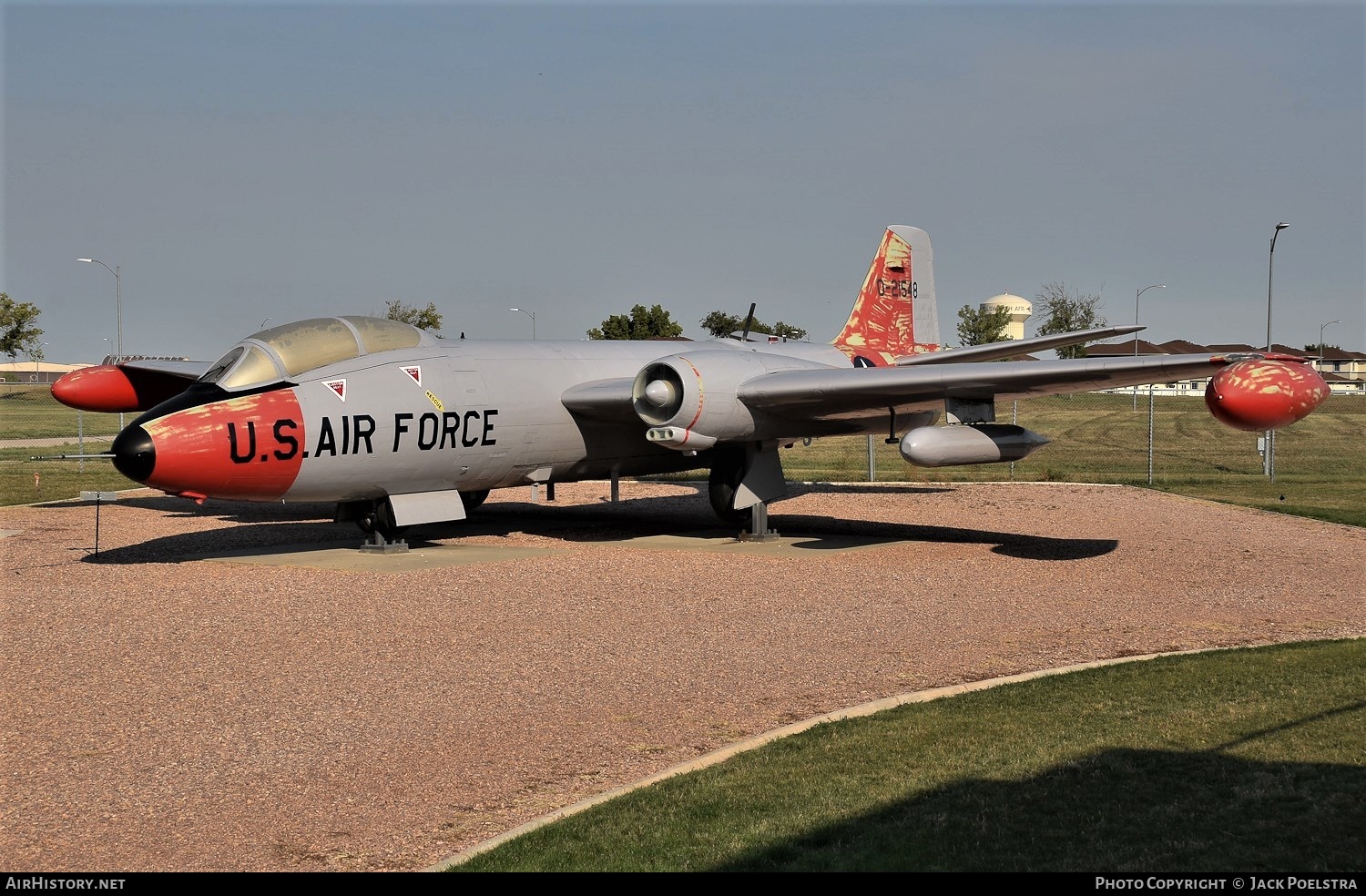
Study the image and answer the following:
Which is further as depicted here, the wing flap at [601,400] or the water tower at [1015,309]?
the water tower at [1015,309]

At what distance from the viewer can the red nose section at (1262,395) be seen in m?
13.4

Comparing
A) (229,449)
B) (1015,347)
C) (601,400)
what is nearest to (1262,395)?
(1015,347)

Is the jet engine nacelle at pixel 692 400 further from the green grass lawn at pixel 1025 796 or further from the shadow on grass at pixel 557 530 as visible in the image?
the green grass lawn at pixel 1025 796

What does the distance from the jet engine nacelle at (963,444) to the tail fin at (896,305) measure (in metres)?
5.20

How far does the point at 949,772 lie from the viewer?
24.0 ft

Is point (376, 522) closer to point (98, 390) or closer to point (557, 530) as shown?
point (557, 530)

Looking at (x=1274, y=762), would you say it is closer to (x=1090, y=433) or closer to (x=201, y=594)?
(x=201, y=594)

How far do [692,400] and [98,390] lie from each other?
10.8 metres

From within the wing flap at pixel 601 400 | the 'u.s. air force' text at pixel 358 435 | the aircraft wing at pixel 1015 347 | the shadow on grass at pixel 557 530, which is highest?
the aircraft wing at pixel 1015 347

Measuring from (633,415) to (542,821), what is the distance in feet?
38.3

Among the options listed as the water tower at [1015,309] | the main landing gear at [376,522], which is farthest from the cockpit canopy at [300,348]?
the water tower at [1015,309]

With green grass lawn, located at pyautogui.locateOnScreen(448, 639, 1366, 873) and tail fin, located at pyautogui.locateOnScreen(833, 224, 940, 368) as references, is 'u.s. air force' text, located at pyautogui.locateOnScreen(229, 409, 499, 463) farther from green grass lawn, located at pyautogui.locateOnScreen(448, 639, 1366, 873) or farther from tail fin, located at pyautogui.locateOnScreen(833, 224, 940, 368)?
green grass lawn, located at pyautogui.locateOnScreen(448, 639, 1366, 873)

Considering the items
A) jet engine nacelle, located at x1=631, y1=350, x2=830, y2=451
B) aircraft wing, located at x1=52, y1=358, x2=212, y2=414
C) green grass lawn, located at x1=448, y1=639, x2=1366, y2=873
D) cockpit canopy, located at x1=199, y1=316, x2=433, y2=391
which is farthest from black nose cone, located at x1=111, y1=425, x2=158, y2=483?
green grass lawn, located at x1=448, y1=639, x2=1366, y2=873

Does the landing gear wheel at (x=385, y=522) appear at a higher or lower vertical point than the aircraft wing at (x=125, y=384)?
lower
